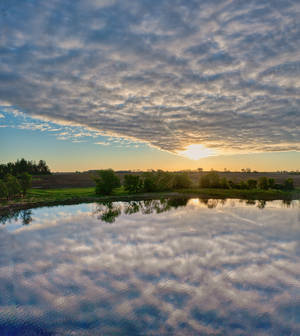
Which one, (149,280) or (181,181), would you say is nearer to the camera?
(149,280)

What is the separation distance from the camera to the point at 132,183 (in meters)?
57.1

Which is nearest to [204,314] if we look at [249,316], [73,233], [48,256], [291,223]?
[249,316]

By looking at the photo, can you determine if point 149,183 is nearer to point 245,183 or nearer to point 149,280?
point 245,183

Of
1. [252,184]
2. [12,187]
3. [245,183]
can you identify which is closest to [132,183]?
[12,187]

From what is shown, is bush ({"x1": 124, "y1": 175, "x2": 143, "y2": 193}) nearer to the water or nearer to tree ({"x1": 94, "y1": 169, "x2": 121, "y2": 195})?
tree ({"x1": 94, "y1": 169, "x2": 121, "y2": 195})

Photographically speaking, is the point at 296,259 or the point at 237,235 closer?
the point at 296,259

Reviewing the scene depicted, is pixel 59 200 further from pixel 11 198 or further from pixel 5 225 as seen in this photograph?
pixel 5 225

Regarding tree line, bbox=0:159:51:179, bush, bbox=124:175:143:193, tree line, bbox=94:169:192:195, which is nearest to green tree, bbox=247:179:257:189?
tree line, bbox=94:169:192:195

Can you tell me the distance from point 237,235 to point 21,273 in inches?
739

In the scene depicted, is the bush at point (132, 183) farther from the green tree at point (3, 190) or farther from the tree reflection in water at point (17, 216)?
the tree reflection in water at point (17, 216)

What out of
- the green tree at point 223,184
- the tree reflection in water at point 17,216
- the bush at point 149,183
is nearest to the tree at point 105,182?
the bush at point 149,183

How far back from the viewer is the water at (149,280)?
9.28 metres

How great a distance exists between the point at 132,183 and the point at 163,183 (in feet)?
39.9

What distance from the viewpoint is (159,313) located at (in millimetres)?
9836
